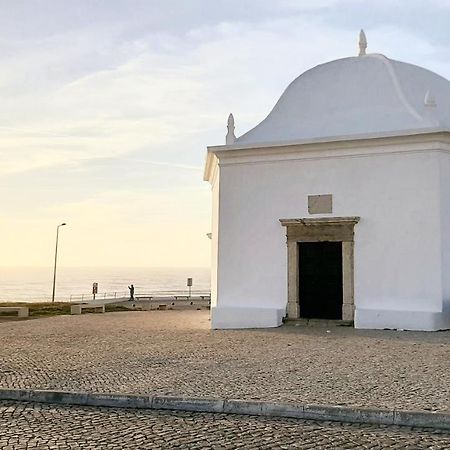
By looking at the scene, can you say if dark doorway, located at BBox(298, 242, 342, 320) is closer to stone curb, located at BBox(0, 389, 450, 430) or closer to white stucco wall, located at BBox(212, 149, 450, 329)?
white stucco wall, located at BBox(212, 149, 450, 329)

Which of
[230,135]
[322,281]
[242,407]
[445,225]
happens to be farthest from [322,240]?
[242,407]

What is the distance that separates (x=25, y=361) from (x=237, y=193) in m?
8.15

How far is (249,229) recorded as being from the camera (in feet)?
51.1

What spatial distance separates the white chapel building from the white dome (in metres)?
0.03

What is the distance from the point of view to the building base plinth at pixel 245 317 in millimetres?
14695

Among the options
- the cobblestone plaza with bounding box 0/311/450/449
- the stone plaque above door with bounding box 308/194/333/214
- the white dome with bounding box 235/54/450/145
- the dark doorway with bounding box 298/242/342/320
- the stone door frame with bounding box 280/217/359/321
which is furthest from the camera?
the dark doorway with bounding box 298/242/342/320

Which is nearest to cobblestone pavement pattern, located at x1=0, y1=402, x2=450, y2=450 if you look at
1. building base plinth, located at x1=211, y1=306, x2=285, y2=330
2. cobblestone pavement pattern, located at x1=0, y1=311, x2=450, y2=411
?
cobblestone pavement pattern, located at x1=0, y1=311, x2=450, y2=411

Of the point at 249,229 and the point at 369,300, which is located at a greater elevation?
the point at 249,229

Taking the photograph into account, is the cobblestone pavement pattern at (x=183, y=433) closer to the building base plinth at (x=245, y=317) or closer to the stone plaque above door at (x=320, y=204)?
the building base plinth at (x=245, y=317)

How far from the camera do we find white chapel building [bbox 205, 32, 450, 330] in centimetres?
1403

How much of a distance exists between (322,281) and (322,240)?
141cm

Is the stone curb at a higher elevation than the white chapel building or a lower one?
lower

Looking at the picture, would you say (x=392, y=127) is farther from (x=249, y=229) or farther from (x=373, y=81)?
(x=249, y=229)

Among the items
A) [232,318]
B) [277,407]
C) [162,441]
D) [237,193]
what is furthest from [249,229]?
[162,441]
